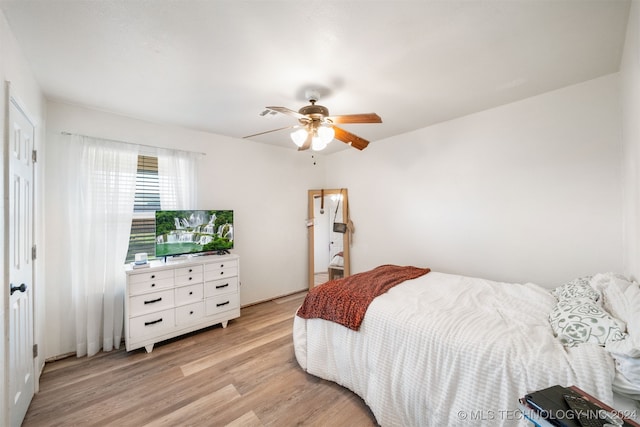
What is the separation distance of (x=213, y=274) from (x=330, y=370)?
5.83 ft

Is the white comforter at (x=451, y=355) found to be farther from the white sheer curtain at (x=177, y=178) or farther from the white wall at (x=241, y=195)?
the white sheer curtain at (x=177, y=178)

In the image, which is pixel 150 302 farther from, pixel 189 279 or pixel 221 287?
pixel 221 287

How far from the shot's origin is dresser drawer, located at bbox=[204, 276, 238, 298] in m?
3.04

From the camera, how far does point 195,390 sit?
2045mm

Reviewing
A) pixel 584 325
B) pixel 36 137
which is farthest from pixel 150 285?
pixel 584 325

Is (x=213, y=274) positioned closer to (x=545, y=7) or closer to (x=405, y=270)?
(x=405, y=270)

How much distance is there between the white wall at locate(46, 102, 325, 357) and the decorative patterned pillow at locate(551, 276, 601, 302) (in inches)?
134

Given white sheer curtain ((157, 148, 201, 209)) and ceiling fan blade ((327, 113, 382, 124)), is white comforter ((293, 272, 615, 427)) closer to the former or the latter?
ceiling fan blade ((327, 113, 382, 124))

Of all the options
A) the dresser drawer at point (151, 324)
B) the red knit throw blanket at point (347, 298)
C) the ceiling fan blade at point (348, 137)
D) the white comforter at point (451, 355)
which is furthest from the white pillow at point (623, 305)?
the dresser drawer at point (151, 324)

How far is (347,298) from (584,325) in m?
1.42

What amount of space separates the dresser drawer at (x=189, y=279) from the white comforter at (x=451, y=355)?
4.48ft

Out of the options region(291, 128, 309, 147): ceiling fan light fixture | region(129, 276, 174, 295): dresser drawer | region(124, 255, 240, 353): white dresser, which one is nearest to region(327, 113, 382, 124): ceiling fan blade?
region(291, 128, 309, 147): ceiling fan light fixture

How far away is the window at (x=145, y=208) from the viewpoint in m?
2.92

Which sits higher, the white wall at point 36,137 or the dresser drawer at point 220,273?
the white wall at point 36,137
